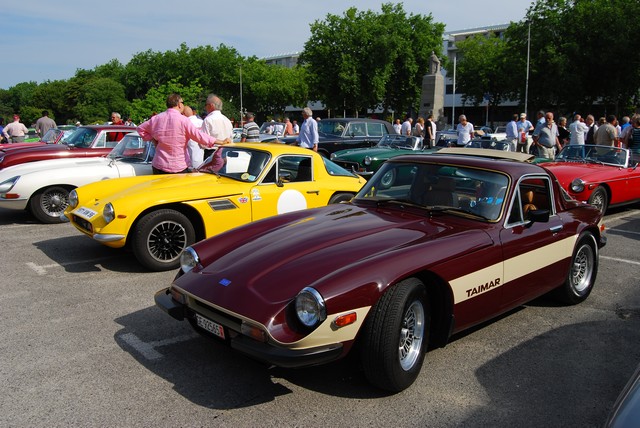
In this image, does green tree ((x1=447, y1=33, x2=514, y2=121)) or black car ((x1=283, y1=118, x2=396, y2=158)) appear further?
green tree ((x1=447, y1=33, x2=514, y2=121))

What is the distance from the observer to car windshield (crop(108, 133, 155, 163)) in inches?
349

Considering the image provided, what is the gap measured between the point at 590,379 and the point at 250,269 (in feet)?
8.11

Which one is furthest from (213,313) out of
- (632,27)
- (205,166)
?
(632,27)

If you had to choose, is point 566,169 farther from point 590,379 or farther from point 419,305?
point 419,305

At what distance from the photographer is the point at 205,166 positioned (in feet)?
23.6

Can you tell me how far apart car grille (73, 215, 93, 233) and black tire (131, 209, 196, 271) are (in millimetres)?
525

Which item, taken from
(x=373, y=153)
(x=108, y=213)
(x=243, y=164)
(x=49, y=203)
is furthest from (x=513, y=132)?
(x=108, y=213)

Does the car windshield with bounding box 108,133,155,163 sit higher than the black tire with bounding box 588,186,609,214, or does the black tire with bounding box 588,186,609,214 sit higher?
the car windshield with bounding box 108,133,155,163

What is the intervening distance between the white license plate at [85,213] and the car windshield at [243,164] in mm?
1613

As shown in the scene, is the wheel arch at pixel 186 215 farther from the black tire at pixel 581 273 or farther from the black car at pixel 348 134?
the black car at pixel 348 134

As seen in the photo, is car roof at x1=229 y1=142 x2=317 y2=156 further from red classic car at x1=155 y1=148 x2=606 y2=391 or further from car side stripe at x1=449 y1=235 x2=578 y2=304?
car side stripe at x1=449 y1=235 x2=578 y2=304

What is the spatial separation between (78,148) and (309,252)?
346 inches

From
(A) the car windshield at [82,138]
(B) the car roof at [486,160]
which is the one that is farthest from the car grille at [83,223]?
(A) the car windshield at [82,138]

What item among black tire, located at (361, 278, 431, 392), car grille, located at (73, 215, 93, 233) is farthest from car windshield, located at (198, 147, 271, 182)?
black tire, located at (361, 278, 431, 392)
